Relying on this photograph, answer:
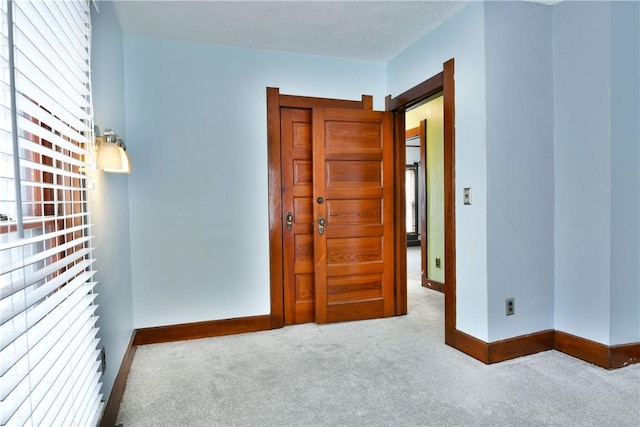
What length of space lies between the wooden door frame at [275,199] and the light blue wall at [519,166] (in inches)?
63.6

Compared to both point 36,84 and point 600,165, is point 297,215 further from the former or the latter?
point 36,84

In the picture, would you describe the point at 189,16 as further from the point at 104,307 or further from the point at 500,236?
the point at 500,236

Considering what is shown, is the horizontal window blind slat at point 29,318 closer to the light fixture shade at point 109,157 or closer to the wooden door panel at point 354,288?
the light fixture shade at point 109,157

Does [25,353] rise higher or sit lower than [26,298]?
lower

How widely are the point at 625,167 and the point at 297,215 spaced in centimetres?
237

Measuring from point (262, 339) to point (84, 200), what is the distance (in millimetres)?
1840

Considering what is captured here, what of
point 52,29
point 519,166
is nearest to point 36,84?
point 52,29

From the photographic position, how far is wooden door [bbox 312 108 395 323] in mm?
3367

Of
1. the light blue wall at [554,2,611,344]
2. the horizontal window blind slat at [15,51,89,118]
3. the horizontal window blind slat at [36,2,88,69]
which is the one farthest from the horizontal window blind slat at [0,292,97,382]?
the light blue wall at [554,2,611,344]

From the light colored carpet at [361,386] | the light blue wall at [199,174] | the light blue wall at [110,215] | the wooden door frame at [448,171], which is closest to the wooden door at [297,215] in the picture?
the light blue wall at [199,174]

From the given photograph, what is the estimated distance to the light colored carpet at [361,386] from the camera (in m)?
1.91

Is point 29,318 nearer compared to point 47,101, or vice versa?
point 29,318

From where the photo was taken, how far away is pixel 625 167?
243 centimetres

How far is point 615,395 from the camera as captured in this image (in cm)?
207
